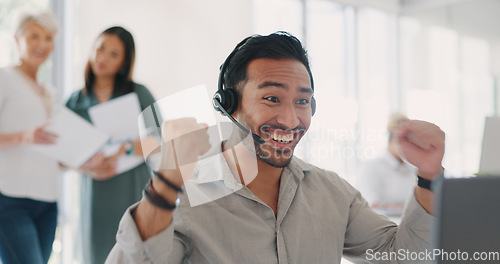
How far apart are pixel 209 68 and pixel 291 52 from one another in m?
2.61

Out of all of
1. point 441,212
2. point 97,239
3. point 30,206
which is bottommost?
point 97,239

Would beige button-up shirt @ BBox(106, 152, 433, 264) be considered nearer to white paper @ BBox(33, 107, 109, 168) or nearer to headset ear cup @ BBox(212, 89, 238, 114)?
headset ear cup @ BBox(212, 89, 238, 114)

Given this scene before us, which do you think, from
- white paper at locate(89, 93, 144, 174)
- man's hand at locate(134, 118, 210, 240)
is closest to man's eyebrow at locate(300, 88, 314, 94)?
man's hand at locate(134, 118, 210, 240)

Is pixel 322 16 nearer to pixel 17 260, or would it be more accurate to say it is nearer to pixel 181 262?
pixel 17 260

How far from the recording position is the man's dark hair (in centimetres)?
123

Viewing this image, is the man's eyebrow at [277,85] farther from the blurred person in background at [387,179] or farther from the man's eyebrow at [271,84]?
Answer: the blurred person in background at [387,179]

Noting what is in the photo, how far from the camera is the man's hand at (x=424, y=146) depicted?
1.06 metres

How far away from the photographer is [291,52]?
4.06 ft

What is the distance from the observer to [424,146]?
1072 millimetres

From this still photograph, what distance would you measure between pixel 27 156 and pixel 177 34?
1890mm

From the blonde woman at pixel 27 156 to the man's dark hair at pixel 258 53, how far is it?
4.40ft

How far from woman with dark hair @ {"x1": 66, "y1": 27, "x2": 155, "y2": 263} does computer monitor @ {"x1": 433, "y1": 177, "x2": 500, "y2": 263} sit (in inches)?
77.2

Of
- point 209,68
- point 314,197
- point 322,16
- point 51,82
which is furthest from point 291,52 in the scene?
point 322,16

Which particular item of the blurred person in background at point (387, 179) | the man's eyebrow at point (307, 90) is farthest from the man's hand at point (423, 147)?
the blurred person in background at point (387, 179)
